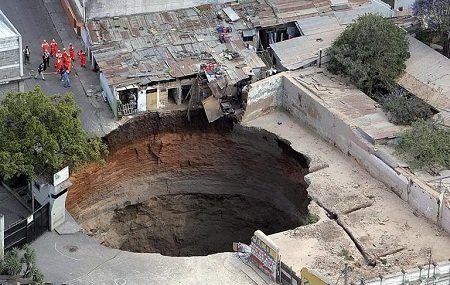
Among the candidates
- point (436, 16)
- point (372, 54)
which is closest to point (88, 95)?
point (372, 54)

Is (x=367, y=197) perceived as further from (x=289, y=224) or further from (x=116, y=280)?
(x=116, y=280)

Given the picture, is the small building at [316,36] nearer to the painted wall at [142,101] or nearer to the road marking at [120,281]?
the painted wall at [142,101]

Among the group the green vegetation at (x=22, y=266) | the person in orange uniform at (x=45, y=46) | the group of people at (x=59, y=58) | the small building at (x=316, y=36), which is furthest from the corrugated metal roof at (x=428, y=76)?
the green vegetation at (x=22, y=266)

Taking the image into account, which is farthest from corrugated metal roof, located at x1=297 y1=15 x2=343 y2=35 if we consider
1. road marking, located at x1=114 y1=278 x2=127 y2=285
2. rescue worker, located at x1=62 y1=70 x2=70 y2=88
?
road marking, located at x1=114 y1=278 x2=127 y2=285

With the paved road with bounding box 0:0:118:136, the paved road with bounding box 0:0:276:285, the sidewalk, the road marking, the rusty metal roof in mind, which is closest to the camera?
the road marking

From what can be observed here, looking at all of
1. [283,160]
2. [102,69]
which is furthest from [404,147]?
[102,69]

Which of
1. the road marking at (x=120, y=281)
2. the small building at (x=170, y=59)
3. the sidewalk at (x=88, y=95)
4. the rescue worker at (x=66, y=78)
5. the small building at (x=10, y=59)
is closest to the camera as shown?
the road marking at (x=120, y=281)

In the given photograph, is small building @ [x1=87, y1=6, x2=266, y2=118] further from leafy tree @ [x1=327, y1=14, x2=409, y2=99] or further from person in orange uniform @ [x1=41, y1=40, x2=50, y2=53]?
leafy tree @ [x1=327, y1=14, x2=409, y2=99]

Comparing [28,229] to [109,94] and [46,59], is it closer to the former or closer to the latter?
[109,94]
